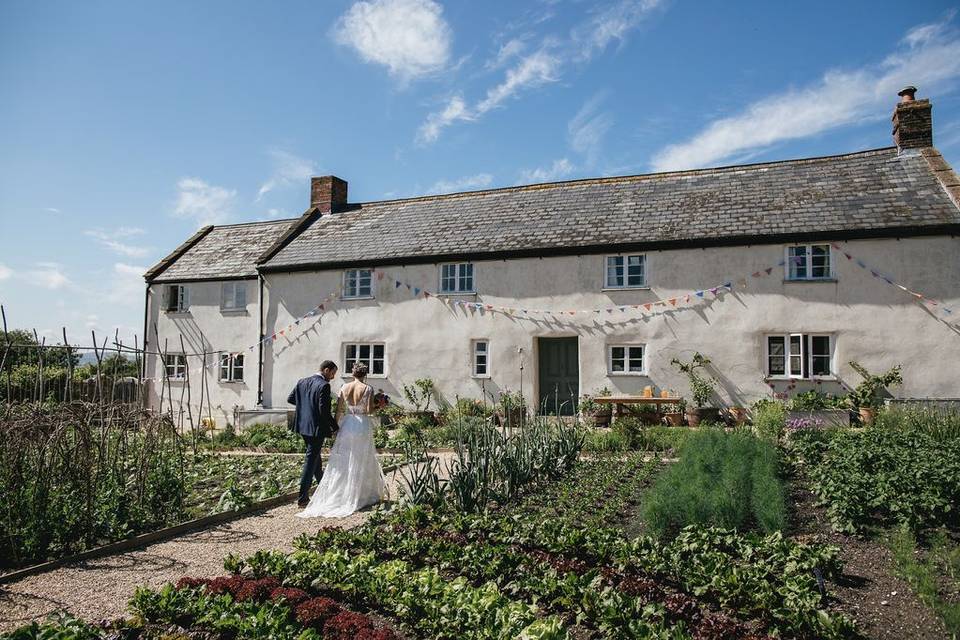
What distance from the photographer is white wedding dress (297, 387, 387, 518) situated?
8133 mm

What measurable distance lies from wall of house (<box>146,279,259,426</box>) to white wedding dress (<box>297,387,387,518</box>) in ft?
41.3

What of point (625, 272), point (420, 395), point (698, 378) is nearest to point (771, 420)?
point (698, 378)

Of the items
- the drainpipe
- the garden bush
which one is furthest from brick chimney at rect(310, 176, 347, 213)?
the garden bush

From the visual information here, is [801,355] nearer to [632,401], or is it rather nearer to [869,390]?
[869,390]

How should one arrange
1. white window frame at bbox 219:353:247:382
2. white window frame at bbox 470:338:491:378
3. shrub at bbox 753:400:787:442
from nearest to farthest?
1. shrub at bbox 753:400:787:442
2. white window frame at bbox 470:338:491:378
3. white window frame at bbox 219:353:247:382

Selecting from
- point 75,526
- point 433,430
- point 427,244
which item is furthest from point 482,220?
point 75,526

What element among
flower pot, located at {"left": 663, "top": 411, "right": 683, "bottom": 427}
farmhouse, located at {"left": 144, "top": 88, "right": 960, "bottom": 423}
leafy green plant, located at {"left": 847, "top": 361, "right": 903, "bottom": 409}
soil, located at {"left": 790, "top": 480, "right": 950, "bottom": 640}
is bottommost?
soil, located at {"left": 790, "top": 480, "right": 950, "bottom": 640}

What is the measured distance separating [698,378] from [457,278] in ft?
22.6

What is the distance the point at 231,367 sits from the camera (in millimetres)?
20531

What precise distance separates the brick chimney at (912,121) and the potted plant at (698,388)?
7998 millimetres

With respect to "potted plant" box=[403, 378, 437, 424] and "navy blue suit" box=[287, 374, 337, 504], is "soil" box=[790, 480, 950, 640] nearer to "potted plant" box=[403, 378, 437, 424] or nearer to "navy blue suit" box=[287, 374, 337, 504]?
"navy blue suit" box=[287, 374, 337, 504]

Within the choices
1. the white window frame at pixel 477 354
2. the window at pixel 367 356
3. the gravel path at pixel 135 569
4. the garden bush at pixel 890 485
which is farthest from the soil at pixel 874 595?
the window at pixel 367 356

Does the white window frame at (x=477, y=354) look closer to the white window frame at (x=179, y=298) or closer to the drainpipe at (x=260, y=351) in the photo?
the drainpipe at (x=260, y=351)

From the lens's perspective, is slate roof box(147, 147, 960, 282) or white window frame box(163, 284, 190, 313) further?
white window frame box(163, 284, 190, 313)
